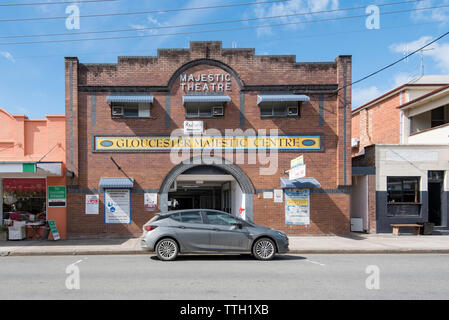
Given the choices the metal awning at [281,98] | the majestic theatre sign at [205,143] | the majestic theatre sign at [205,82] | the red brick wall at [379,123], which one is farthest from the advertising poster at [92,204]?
the red brick wall at [379,123]

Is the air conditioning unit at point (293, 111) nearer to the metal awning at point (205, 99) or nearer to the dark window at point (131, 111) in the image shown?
the metal awning at point (205, 99)

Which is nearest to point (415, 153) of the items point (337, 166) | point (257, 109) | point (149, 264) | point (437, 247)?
point (337, 166)

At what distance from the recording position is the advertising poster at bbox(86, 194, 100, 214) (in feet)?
50.5

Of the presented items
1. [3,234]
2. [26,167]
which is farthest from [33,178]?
[26,167]

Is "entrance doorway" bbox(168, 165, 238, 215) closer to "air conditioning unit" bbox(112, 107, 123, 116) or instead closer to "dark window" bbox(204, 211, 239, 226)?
"air conditioning unit" bbox(112, 107, 123, 116)

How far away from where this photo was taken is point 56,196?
605 inches

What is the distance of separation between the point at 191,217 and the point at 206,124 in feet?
19.9

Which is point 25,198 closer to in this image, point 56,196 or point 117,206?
point 56,196

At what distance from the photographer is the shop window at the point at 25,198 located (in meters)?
15.9

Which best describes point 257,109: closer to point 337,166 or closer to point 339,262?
point 337,166

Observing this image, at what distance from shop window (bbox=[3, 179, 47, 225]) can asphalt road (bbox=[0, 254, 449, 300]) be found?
15.7 ft

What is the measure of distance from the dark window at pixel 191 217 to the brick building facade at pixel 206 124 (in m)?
4.93

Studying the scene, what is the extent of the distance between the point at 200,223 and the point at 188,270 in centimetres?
197

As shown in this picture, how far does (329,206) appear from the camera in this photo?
15.9 m
